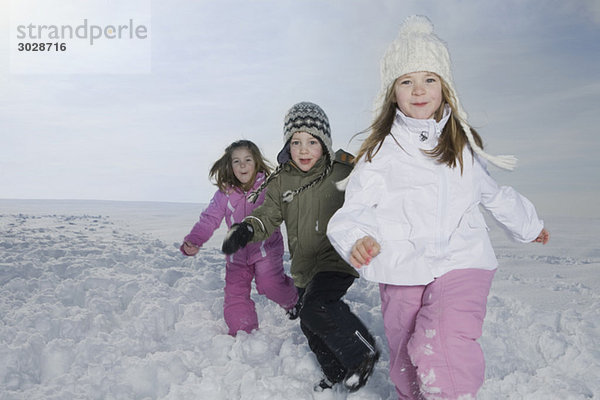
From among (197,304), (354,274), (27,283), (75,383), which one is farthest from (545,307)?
(27,283)

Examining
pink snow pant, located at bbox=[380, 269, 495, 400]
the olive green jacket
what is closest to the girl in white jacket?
pink snow pant, located at bbox=[380, 269, 495, 400]

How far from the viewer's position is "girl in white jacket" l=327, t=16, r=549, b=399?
6.91 feet

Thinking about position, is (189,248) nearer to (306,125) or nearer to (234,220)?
(234,220)

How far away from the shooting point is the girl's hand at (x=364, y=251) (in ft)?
6.73

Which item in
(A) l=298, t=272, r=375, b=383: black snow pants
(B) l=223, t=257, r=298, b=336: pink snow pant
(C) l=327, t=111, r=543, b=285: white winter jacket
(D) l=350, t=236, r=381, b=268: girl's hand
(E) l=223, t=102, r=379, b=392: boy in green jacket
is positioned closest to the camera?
(D) l=350, t=236, r=381, b=268: girl's hand

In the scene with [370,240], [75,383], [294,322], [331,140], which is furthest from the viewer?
[294,322]

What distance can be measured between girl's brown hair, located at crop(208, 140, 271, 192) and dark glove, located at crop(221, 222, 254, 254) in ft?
3.20

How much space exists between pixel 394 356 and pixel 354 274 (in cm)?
78

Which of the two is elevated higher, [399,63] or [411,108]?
[399,63]

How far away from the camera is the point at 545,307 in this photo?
3.83m

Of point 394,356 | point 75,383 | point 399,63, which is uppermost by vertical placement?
point 399,63

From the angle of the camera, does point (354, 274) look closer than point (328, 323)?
No

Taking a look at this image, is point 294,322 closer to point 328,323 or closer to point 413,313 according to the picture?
point 328,323

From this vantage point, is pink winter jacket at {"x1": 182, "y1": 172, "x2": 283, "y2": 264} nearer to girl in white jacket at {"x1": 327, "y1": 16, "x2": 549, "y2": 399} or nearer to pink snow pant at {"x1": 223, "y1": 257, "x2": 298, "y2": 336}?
pink snow pant at {"x1": 223, "y1": 257, "x2": 298, "y2": 336}
